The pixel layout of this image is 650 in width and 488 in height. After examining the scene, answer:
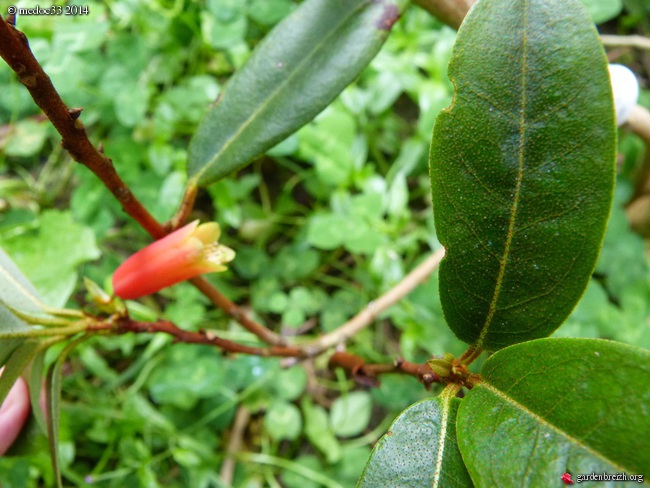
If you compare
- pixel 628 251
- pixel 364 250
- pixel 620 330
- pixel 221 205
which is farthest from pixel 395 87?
pixel 620 330

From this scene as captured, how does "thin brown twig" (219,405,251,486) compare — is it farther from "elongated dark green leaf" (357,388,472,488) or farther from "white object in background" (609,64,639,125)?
"white object in background" (609,64,639,125)

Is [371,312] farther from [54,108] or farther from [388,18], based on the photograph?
[54,108]

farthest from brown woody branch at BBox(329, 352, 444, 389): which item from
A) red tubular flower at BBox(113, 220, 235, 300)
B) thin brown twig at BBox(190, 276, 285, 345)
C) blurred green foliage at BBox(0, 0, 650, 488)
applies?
blurred green foliage at BBox(0, 0, 650, 488)

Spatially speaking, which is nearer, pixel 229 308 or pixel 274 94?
pixel 274 94

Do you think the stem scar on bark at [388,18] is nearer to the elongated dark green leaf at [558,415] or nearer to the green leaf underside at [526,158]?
the green leaf underside at [526,158]

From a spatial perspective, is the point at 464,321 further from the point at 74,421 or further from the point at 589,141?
the point at 74,421

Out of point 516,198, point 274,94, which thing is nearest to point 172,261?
point 274,94
